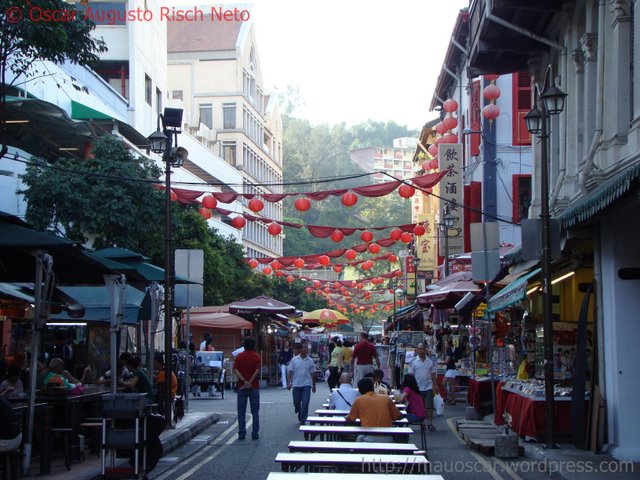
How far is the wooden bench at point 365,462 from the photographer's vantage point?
8531mm

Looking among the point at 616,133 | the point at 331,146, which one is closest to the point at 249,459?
the point at 616,133

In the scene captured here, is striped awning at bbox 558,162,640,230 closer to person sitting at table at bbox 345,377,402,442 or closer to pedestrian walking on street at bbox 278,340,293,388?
person sitting at table at bbox 345,377,402,442

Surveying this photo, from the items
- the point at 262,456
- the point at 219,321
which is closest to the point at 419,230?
the point at 219,321

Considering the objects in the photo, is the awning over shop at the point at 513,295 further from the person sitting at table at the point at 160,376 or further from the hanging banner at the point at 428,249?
the hanging banner at the point at 428,249

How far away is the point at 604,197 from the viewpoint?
43.3ft

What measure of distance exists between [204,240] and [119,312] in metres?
23.1

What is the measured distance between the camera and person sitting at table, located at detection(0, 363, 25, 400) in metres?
14.0

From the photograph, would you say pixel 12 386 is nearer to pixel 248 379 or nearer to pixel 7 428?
pixel 7 428

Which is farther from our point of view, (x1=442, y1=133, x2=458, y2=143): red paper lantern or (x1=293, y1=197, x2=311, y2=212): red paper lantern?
(x1=442, y1=133, x2=458, y2=143): red paper lantern

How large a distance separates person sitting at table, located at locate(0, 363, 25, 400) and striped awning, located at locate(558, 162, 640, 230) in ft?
28.5

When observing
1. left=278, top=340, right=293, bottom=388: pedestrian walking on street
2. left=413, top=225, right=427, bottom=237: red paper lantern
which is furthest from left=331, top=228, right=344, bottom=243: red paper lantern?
left=278, top=340, right=293, bottom=388: pedestrian walking on street

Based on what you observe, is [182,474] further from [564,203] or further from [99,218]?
[99,218]

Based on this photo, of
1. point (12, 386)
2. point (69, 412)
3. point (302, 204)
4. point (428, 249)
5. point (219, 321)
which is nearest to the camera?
point (69, 412)

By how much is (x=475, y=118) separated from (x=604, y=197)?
24.0 metres
